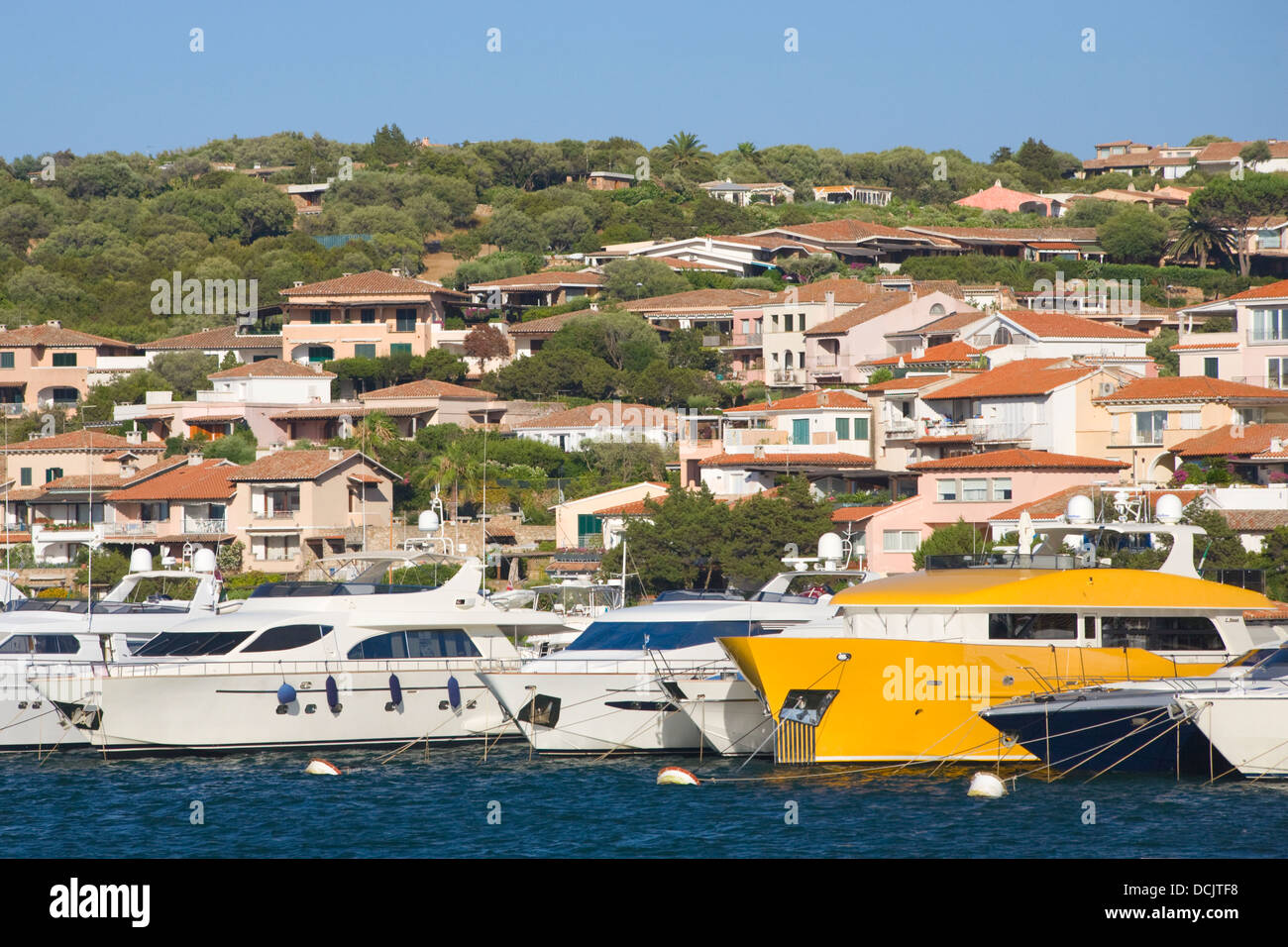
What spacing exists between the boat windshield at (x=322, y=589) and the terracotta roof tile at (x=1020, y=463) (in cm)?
2663

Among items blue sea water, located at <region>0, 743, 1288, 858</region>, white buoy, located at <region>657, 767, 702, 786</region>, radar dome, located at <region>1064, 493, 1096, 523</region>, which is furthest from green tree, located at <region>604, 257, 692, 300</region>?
white buoy, located at <region>657, 767, 702, 786</region>

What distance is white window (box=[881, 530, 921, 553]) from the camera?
5616cm

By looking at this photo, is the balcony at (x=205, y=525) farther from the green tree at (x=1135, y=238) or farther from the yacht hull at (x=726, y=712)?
the green tree at (x=1135, y=238)

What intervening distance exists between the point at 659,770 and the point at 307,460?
129 feet

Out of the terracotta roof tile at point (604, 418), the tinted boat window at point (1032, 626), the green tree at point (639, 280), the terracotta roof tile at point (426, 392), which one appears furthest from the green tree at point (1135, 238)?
the tinted boat window at point (1032, 626)

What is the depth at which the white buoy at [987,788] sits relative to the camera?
1006 inches

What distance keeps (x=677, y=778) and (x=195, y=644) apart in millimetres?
9771

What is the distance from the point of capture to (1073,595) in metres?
28.2

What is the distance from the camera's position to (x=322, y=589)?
1310 inches

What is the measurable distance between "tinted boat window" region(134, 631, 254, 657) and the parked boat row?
1.7 inches

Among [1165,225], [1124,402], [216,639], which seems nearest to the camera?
[216,639]

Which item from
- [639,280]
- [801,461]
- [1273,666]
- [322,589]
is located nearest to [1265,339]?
[801,461]
